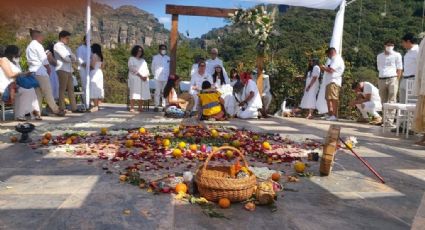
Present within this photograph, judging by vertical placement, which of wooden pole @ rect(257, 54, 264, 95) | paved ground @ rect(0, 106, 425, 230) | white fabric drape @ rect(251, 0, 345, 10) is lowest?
paved ground @ rect(0, 106, 425, 230)

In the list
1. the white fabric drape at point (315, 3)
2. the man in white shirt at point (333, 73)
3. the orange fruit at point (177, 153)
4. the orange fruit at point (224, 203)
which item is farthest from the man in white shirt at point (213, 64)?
the orange fruit at point (224, 203)

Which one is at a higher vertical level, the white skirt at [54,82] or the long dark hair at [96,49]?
the long dark hair at [96,49]

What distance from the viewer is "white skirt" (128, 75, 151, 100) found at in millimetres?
10992

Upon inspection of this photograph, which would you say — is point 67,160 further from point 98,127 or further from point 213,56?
point 213,56

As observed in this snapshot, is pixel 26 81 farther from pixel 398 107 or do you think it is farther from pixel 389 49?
pixel 389 49

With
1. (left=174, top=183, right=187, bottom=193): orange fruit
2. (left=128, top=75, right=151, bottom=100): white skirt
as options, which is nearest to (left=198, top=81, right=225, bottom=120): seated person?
(left=128, top=75, right=151, bottom=100): white skirt

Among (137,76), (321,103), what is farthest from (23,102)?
(321,103)

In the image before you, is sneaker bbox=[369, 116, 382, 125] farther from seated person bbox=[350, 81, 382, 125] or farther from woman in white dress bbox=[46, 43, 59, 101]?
woman in white dress bbox=[46, 43, 59, 101]

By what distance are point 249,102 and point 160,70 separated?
10.1 feet

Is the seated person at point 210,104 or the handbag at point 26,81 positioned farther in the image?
the seated person at point 210,104

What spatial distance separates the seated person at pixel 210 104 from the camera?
9391 millimetres

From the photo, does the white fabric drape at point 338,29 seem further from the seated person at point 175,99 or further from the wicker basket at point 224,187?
the wicker basket at point 224,187

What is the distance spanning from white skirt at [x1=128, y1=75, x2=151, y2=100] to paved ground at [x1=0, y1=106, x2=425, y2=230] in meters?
6.12

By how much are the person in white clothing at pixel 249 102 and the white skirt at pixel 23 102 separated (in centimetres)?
501
